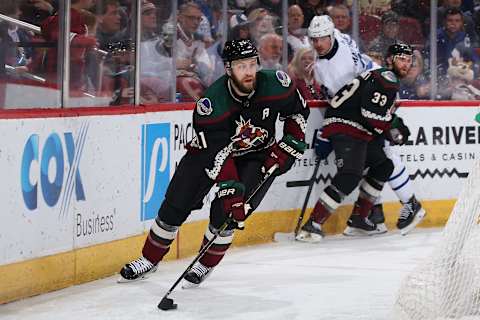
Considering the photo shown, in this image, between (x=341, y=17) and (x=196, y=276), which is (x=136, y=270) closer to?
(x=196, y=276)

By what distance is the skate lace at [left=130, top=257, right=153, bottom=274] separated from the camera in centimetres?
604

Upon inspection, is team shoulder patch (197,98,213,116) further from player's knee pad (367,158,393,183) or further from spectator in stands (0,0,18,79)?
player's knee pad (367,158,393,183)

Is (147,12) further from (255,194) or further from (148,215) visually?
(255,194)

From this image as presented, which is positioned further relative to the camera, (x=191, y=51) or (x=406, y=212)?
(x=406, y=212)

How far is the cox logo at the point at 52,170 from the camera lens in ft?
18.3

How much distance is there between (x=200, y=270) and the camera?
5941mm

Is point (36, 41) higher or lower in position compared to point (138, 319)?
higher

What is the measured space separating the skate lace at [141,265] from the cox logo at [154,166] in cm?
59

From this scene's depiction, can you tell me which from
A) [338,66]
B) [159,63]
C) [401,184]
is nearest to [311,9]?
[338,66]

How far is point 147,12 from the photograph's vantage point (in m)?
7.07

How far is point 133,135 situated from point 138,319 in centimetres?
156

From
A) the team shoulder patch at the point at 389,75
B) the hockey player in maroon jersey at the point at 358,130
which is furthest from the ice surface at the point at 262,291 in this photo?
the team shoulder patch at the point at 389,75

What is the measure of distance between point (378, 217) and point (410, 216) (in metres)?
0.20

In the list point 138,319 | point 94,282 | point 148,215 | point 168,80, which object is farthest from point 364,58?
point 138,319
